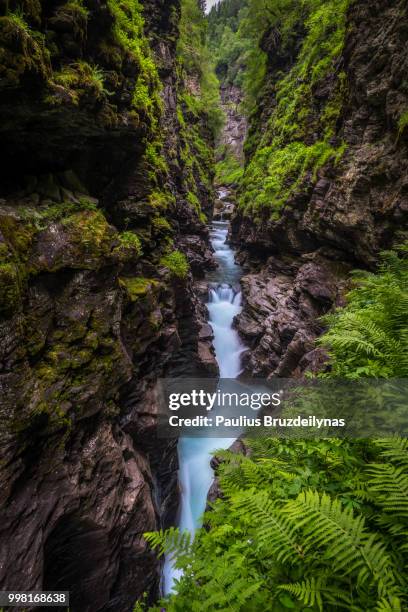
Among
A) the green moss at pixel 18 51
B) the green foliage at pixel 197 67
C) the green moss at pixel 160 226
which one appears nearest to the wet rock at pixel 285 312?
the green moss at pixel 160 226

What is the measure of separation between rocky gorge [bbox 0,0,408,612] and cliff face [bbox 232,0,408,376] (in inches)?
3.5

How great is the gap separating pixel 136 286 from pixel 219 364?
36.4 feet

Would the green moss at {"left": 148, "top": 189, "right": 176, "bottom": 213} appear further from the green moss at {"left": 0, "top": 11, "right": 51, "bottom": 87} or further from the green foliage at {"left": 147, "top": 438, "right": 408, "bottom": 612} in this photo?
the green foliage at {"left": 147, "top": 438, "right": 408, "bottom": 612}

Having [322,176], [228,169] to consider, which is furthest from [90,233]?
[228,169]

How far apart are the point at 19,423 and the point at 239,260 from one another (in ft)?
77.7

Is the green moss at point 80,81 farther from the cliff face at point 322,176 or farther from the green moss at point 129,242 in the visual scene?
the cliff face at point 322,176

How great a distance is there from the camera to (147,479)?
8.30m

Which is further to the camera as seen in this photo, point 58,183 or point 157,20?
point 157,20

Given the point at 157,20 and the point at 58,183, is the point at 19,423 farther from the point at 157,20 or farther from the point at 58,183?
the point at 157,20

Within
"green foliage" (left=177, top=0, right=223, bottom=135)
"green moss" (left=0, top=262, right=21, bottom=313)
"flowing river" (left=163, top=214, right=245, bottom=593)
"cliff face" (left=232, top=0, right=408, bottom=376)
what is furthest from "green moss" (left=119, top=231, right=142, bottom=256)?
"green foliage" (left=177, top=0, right=223, bottom=135)

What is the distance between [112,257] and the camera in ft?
22.2

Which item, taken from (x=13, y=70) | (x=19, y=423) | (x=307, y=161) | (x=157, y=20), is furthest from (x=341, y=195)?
(x=157, y=20)

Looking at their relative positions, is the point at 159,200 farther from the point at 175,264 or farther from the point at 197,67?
the point at 197,67

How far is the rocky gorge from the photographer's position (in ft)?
15.7
